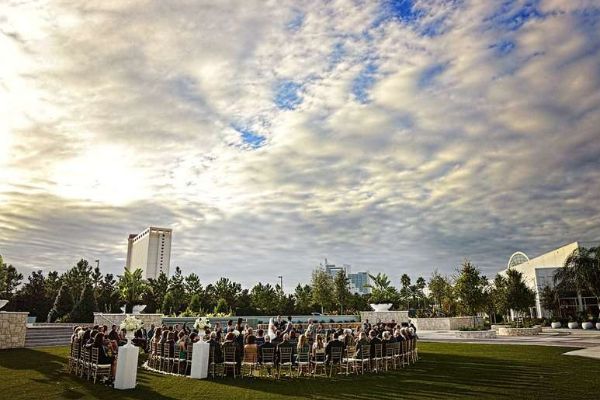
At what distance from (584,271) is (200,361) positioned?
31.0 metres

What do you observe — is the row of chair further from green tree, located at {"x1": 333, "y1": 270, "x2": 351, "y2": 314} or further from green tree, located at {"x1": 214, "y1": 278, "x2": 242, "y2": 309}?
green tree, located at {"x1": 333, "y1": 270, "x2": 351, "y2": 314}

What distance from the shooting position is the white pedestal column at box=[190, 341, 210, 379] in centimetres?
1238

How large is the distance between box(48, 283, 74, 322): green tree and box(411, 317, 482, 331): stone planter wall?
99.3ft

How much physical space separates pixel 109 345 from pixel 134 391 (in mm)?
3012

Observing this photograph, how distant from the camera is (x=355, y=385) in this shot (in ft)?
36.7

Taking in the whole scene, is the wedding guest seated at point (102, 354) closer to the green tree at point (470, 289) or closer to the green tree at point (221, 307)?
the green tree at point (470, 289)

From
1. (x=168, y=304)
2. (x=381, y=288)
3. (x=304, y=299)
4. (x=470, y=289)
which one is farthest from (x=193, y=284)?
(x=470, y=289)

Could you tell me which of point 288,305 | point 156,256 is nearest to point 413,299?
point 288,305

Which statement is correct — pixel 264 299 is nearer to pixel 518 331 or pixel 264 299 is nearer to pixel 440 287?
pixel 440 287

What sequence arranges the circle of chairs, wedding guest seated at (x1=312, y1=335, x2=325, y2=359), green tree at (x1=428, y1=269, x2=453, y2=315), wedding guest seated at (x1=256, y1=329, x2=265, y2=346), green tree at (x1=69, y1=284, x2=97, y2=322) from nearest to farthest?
the circle of chairs, wedding guest seated at (x1=312, y1=335, x2=325, y2=359), wedding guest seated at (x1=256, y1=329, x2=265, y2=346), green tree at (x1=69, y1=284, x2=97, y2=322), green tree at (x1=428, y1=269, x2=453, y2=315)

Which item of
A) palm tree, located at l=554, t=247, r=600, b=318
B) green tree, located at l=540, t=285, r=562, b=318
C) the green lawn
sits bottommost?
the green lawn

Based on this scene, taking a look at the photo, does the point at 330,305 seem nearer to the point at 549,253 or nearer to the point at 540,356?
the point at 549,253

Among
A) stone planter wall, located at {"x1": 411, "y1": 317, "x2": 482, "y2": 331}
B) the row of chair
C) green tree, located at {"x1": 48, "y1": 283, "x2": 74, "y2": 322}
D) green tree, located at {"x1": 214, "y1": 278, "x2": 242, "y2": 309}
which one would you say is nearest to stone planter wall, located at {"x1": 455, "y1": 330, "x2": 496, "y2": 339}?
stone planter wall, located at {"x1": 411, "y1": 317, "x2": 482, "y2": 331}

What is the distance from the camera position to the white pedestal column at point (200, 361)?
12.4 meters
